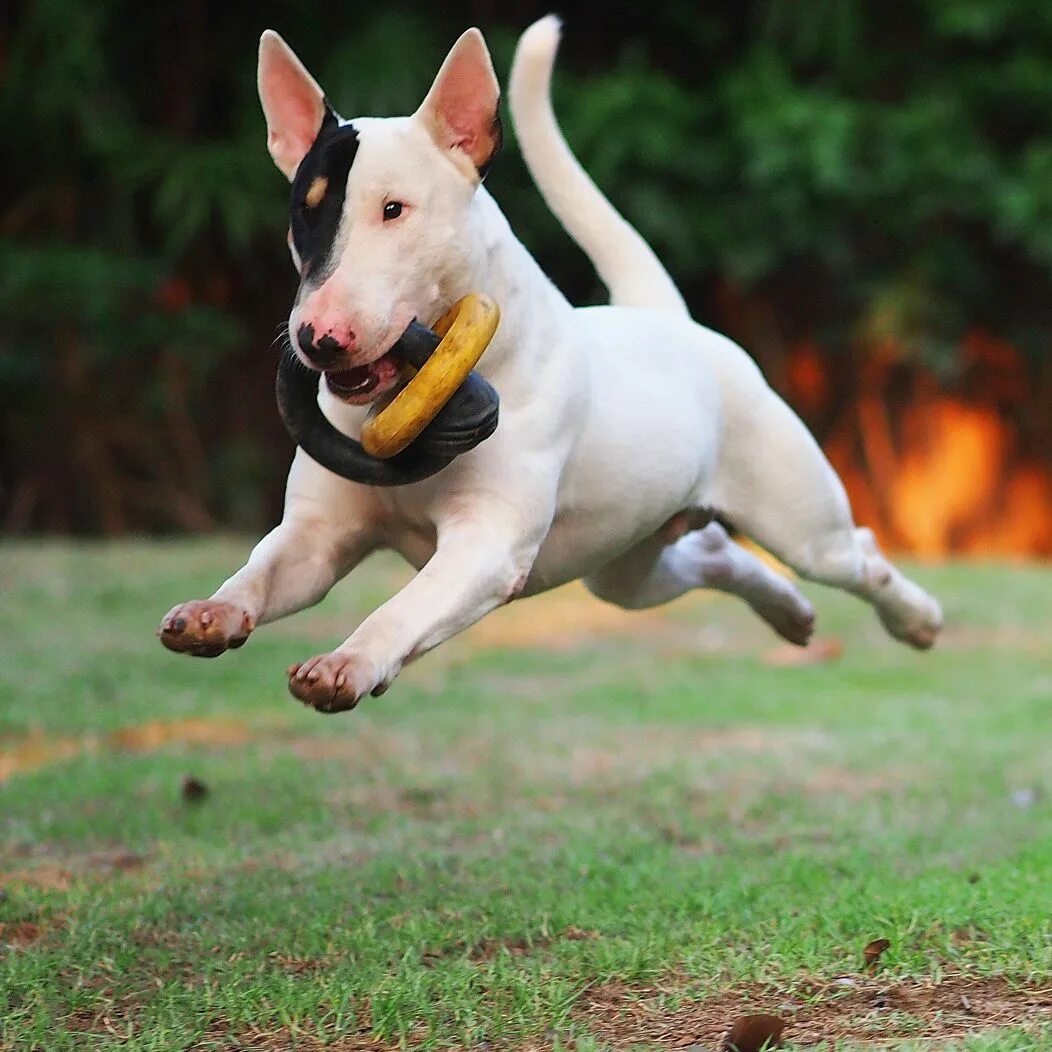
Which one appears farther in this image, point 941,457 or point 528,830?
point 941,457

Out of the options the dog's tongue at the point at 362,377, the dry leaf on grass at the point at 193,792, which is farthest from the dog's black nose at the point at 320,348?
the dry leaf on grass at the point at 193,792

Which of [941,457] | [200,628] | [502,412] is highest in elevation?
[941,457]

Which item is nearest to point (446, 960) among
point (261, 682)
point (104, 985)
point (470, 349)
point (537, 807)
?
point (104, 985)

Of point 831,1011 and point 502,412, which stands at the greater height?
point 502,412

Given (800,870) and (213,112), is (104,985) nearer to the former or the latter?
(800,870)

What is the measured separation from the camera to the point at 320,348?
9.75 ft

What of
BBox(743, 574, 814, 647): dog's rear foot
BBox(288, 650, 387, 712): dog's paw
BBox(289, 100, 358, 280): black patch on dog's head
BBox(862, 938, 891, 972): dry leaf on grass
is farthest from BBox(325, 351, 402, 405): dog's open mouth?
BBox(743, 574, 814, 647): dog's rear foot

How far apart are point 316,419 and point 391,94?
7.79 metres

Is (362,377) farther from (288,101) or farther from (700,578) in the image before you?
(700,578)

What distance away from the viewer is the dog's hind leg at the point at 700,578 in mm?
4379

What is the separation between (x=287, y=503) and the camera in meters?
3.52

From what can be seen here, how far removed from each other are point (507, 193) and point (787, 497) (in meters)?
7.37

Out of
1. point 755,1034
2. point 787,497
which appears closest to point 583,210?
point 787,497

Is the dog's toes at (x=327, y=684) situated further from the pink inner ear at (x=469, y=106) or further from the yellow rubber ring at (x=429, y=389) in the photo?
the pink inner ear at (x=469, y=106)
